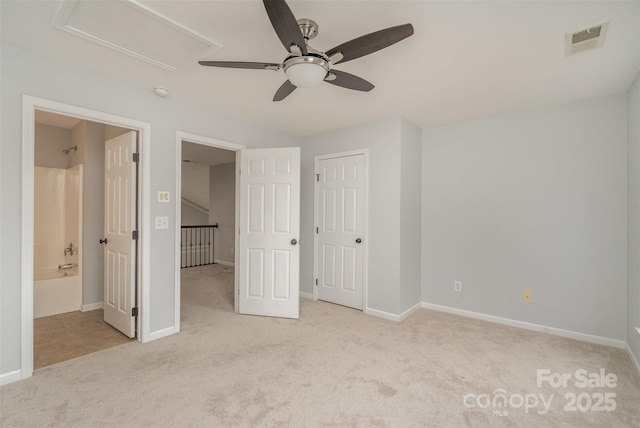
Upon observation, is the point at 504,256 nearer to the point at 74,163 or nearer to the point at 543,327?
the point at 543,327

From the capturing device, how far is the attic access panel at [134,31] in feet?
5.46

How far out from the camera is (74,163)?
4.03 metres

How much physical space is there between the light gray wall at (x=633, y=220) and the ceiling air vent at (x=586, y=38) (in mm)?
854

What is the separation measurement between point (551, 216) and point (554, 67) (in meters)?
1.53

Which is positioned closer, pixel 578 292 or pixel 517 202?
pixel 578 292

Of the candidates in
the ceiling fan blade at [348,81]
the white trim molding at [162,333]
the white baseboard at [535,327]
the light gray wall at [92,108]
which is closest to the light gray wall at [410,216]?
the white baseboard at [535,327]

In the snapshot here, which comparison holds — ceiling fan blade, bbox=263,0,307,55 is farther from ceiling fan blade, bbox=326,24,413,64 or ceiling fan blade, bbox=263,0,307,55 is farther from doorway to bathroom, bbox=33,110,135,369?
doorway to bathroom, bbox=33,110,135,369

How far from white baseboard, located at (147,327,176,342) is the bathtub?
5.50 ft

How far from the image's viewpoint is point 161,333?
287 centimetres

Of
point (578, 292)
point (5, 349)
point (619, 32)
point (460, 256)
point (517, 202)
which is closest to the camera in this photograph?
point (619, 32)

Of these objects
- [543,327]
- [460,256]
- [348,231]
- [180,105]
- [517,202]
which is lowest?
[543,327]

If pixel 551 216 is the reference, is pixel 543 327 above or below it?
below

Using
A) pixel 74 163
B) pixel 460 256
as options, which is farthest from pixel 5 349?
pixel 460 256

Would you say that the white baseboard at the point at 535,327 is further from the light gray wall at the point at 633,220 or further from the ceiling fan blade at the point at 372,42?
the ceiling fan blade at the point at 372,42
